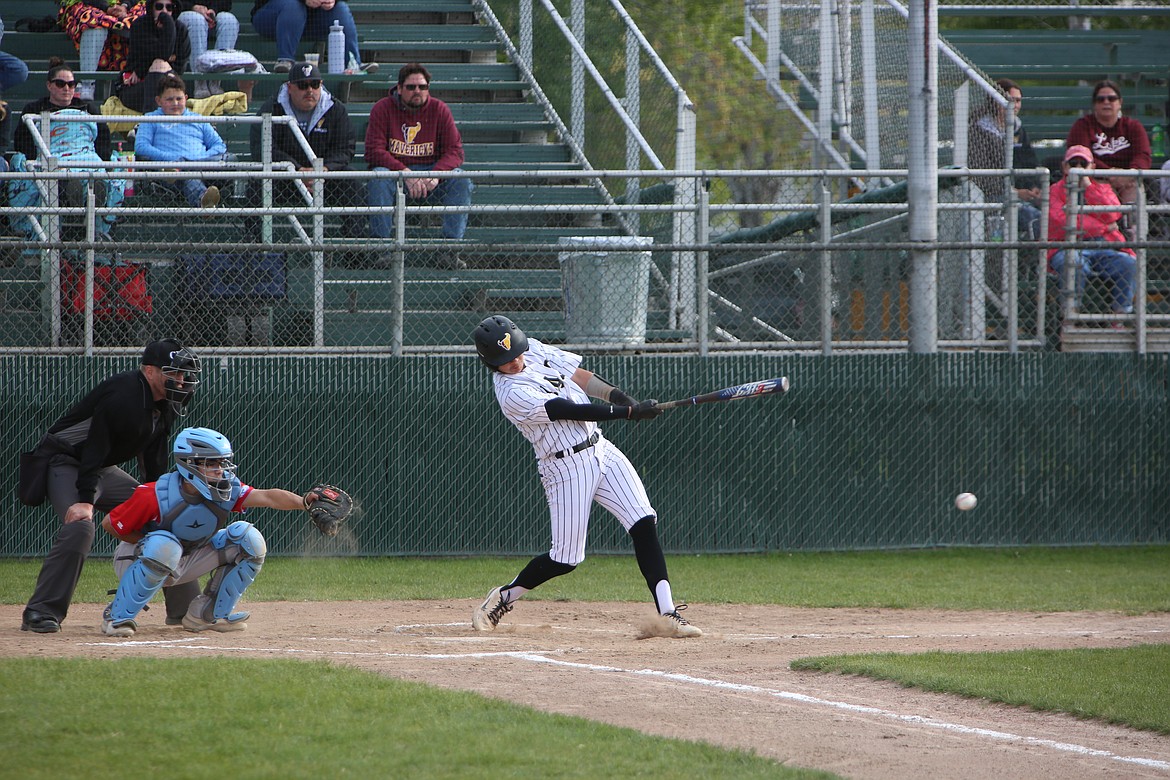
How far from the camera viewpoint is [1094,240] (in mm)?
11711

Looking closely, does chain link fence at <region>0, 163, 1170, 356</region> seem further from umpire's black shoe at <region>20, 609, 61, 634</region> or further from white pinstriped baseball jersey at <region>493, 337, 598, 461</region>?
umpire's black shoe at <region>20, 609, 61, 634</region>

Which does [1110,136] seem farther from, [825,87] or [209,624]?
[209,624]

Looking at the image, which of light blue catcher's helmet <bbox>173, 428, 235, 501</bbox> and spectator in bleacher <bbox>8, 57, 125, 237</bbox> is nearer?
light blue catcher's helmet <bbox>173, 428, 235, 501</bbox>

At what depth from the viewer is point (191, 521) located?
7.42 metres

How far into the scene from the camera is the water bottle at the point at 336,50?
14.6 meters

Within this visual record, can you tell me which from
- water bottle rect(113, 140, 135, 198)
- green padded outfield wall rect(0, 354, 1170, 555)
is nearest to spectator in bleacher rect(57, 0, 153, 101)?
water bottle rect(113, 140, 135, 198)

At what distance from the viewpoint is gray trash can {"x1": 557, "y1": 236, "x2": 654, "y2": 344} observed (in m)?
11.1

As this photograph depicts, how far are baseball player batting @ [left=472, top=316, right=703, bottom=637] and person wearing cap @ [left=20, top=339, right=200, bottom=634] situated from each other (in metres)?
1.73

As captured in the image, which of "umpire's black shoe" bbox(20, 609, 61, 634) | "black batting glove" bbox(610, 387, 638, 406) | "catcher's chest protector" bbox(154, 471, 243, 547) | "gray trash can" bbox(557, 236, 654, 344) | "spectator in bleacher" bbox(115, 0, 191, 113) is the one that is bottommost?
"umpire's black shoe" bbox(20, 609, 61, 634)

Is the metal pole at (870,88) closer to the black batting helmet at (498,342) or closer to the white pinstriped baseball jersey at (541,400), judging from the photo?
the white pinstriped baseball jersey at (541,400)

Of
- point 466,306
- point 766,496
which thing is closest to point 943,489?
point 766,496

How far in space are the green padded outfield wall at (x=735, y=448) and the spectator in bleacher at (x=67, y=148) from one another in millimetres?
1486

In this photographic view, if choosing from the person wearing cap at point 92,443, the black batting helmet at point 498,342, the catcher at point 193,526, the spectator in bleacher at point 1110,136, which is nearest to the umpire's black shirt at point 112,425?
the person wearing cap at point 92,443

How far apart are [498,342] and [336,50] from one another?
8.15 metres
